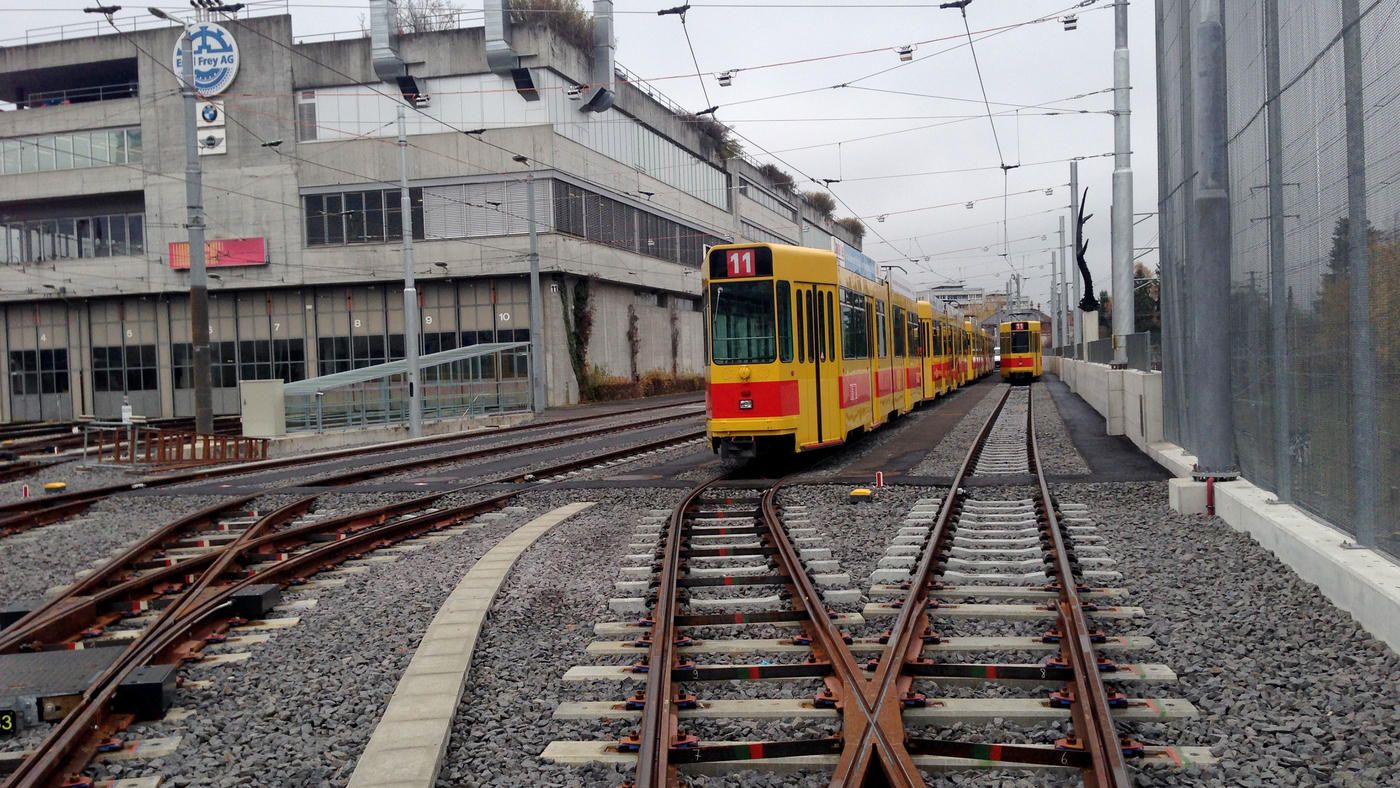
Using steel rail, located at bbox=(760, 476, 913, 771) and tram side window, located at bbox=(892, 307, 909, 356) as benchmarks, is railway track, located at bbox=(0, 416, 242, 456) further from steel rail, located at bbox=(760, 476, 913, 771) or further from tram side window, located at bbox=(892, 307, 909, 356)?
steel rail, located at bbox=(760, 476, 913, 771)

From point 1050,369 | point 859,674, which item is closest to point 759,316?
point 859,674

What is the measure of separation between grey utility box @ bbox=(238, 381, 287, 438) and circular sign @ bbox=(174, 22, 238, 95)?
2241 cm

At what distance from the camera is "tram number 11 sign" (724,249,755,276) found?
596 inches

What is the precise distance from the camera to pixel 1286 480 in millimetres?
8766

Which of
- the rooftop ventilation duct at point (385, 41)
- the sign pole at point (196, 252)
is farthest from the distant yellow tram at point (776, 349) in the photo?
the rooftop ventilation duct at point (385, 41)

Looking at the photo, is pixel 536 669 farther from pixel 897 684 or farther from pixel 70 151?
pixel 70 151

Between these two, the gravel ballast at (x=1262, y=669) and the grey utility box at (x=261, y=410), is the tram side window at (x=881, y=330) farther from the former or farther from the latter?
the grey utility box at (x=261, y=410)

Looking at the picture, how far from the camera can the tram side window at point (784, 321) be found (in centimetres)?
1523

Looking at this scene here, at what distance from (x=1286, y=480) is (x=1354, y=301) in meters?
2.40

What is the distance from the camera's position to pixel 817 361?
16.0 m

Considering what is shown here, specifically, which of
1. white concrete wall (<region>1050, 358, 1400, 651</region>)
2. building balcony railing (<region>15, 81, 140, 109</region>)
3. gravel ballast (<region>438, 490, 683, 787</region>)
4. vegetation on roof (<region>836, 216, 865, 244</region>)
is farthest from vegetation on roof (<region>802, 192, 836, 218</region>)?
gravel ballast (<region>438, 490, 683, 787</region>)

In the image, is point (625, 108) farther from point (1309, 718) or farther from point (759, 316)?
point (1309, 718)

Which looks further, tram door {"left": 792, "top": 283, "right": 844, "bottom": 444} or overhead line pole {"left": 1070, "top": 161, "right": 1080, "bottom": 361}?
overhead line pole {"left": 1070, "top": 161, "right": 1080, "bottom": 361}

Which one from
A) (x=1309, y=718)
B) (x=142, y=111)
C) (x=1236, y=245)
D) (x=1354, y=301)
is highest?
(x=142, y=111)
